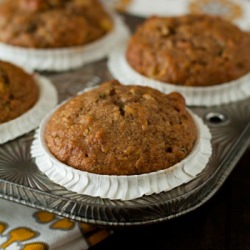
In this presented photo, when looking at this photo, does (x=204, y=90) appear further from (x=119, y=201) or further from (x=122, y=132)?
(x=119, y=201)

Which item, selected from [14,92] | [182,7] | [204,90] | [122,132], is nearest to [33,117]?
[14,92]

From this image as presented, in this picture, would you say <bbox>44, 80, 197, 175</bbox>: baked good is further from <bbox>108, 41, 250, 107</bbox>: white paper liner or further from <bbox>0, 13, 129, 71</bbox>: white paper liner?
<bbox>0, 13, 129, 71</bbox>: white paper liner

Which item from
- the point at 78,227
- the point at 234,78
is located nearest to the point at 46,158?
the point at 78,227

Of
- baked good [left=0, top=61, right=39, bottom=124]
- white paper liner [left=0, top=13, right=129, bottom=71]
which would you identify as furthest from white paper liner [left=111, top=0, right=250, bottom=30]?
baked good [left=0, top=61, right=39, bottom=124]

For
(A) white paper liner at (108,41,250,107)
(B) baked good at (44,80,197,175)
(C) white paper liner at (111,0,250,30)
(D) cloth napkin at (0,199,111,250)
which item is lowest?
(C) white paper liner at (111,0,250,30)

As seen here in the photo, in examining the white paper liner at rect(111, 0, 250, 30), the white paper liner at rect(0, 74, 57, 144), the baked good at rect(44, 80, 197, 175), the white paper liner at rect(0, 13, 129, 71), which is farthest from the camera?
the white paper liner at rect(111, 0, 250, 30)

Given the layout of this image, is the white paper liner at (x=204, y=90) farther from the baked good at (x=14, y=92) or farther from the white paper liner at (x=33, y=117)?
the baked good at (x=14, y=92)
